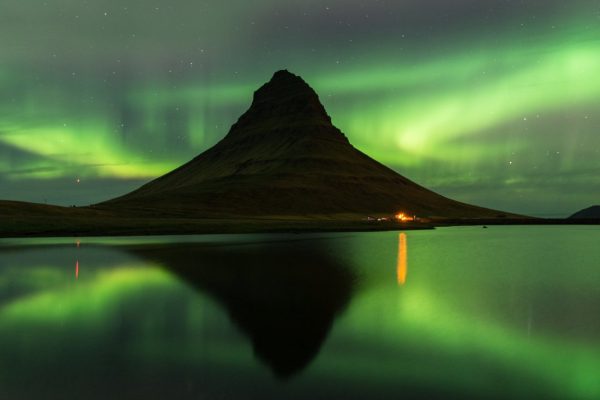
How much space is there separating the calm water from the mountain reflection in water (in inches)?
4.5

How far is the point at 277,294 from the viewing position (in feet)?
92.4

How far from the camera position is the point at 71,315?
22.1m

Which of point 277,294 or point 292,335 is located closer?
point 292,335

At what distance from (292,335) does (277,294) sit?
9.44m

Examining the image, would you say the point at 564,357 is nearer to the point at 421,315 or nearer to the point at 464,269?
the point at 421,315

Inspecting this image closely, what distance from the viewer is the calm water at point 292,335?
13211 mm

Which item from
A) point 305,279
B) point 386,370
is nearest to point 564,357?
point 386,370

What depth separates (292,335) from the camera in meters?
18.8

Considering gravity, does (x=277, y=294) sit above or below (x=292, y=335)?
above

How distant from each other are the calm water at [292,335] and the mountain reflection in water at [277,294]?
115mm

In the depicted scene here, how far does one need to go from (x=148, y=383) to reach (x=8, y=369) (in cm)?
472

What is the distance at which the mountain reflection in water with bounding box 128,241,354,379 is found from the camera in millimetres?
17172

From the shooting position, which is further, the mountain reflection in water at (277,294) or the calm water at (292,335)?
the mountain reflection in water at (277,294)

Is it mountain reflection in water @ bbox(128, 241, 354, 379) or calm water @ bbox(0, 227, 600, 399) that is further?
mountain reflection in water @ bbox(128, 241, 354, 379)
